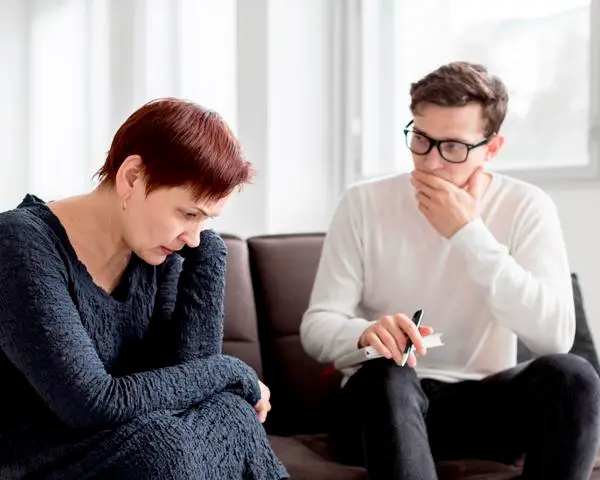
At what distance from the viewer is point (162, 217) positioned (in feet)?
4.73

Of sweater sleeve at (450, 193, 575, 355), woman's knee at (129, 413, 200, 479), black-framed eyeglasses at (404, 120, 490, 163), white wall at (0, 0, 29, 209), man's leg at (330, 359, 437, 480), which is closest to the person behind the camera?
woman's knee at (129, 413, 200, 479)

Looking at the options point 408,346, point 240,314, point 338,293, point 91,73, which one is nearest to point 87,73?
point 91,73

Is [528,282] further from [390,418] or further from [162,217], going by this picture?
[162,217]

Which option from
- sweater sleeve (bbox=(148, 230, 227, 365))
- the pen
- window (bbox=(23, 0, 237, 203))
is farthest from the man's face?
window (bbox=(23, 0, 237, 203))

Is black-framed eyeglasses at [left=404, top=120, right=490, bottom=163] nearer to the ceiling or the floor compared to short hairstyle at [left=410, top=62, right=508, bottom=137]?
nearer to the floor

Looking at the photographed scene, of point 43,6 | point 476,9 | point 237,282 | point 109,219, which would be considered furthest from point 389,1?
point 109,219

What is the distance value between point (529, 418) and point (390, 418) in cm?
29

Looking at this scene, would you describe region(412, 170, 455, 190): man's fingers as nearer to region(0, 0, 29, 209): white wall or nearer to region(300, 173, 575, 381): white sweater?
region(300, 173, 575, 381): white sweater

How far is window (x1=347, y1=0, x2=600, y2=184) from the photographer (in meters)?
2.70

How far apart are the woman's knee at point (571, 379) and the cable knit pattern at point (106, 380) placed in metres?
0.52

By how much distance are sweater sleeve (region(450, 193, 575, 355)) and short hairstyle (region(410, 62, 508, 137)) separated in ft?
0.82

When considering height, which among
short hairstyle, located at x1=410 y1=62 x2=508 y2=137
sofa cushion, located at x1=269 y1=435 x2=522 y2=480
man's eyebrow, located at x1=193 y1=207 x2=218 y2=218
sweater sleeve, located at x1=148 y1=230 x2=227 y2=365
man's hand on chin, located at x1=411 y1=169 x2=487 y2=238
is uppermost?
short hairstyle, located at x1=410 y1=62 x2=508 y2=137

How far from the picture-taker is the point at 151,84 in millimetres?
3129

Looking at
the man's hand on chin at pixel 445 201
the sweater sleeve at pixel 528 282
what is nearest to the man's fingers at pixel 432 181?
the man's hand on chin at pixel 445 201
